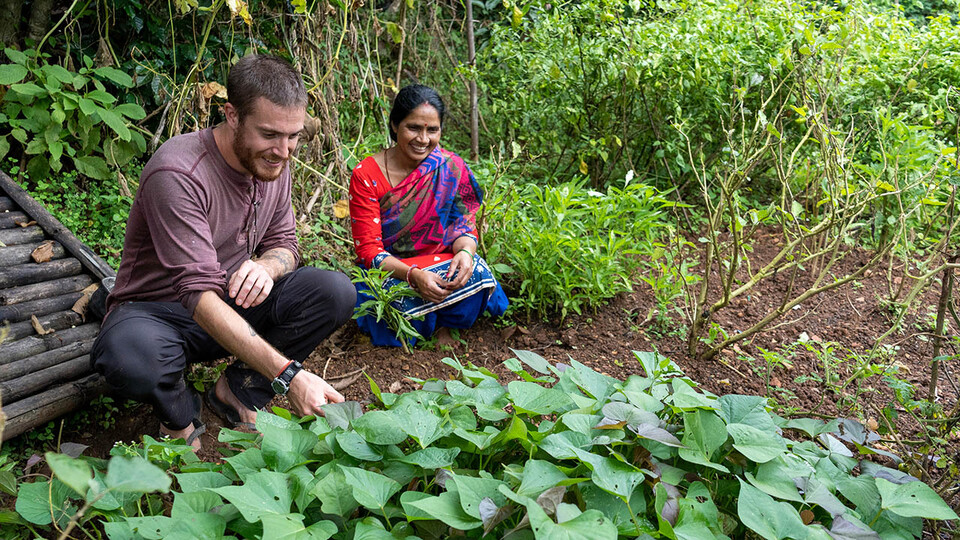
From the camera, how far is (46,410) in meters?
2.29

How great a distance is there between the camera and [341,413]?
176 cm

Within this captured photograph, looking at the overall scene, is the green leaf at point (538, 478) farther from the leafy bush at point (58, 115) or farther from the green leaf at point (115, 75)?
the green leaf at point (115, 75)

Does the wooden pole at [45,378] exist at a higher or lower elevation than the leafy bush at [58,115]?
lower

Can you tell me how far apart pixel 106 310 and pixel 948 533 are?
277 centimetres

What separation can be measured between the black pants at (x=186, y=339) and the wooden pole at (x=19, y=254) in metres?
0.70

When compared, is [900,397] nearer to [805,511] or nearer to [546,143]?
[805,511]

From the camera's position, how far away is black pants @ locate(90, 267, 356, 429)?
2170mm

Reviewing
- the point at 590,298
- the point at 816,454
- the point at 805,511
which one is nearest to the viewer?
the point at 805,511

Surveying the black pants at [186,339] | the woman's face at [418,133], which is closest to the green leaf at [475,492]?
the black pants at [186,339]

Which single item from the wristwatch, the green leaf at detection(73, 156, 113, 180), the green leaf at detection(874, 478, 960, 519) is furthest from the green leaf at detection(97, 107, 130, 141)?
the green leaf at detection(874, 478, 960, 519)

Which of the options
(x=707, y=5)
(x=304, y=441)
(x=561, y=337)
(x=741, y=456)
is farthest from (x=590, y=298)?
(x=707, y=5)

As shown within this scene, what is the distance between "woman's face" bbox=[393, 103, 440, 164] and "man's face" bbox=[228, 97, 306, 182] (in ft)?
2.59

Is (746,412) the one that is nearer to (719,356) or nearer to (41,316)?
(719,356)

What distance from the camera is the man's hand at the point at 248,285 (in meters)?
2.27
